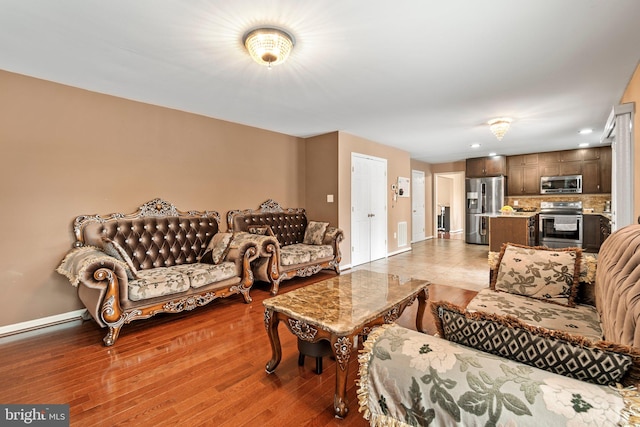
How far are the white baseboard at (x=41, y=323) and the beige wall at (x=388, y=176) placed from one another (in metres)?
3.57

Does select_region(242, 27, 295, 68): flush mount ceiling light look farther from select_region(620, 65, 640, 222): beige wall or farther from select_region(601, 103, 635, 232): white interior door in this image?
select_region(601, 103, 635, 232): white interior door

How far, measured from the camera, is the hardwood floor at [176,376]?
1.60 metres

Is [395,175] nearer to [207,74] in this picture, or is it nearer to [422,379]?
[207,74]

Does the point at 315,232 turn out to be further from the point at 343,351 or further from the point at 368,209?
the point at 343,351

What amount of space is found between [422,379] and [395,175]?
231 inches

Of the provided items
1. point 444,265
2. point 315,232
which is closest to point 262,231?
point 315,232

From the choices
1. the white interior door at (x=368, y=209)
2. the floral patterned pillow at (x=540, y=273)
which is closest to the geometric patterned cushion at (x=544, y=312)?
the floral patterned pillow at (x=540, y=273)

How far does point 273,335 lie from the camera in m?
1.95

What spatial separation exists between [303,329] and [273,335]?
0.33 m

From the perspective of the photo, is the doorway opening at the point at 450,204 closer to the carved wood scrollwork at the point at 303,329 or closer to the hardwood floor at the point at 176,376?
the hardwood floor at the point at 176,376

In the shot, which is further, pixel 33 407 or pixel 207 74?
pixel 207 74

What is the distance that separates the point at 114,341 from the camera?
2436 millimetres

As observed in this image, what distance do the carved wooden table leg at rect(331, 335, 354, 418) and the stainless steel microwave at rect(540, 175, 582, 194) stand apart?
300 inches

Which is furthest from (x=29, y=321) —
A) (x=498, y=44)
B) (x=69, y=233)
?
(x=498, y=44)
